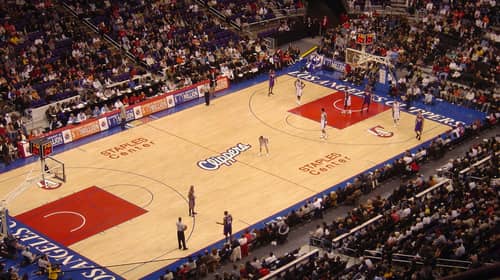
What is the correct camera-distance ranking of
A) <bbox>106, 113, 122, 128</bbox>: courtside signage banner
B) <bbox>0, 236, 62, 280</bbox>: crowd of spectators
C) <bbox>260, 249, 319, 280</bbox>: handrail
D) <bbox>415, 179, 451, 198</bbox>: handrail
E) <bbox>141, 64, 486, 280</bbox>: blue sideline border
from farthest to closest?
<bbox>106, 113, 122, 128</bbox>: courtside signage banner
<bbox>415, 179, 451, 198</bbox>: handrail
<bbox>141, 64, 486, 280</bbox>: blue sideline border
<bbox>0, 236, 62, 280</bbox>: crowd of spectators
<bbox>260, 249, 319, 280</bbox>: handrail

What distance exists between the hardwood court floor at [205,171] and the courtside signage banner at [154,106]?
1.23m

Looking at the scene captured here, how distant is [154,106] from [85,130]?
4.74 meters

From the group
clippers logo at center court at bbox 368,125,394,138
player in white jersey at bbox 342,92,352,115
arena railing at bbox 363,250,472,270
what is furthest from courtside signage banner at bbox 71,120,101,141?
arena railing at bbox 363,250,472,270

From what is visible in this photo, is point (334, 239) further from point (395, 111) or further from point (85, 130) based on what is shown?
point (85, 130)

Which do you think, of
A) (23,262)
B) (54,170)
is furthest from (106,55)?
(23,262)

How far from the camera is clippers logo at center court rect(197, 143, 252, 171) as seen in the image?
33375 mm

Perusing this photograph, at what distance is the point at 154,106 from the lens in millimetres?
39938

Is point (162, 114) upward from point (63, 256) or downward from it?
upward

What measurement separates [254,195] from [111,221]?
20.9ft

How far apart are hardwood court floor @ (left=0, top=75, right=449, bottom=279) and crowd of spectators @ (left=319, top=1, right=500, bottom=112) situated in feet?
12.1

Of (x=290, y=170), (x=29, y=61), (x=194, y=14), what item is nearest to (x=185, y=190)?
(x=290, y=170)

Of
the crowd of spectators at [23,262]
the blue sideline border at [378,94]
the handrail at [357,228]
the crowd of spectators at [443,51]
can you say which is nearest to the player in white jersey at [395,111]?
the blue sideline border at [378,94]

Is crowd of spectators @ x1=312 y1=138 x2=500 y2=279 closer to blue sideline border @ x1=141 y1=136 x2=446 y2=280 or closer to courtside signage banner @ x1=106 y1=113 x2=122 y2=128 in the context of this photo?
blue sideline border @ x1=141 y1=136 x2=446 y2=280

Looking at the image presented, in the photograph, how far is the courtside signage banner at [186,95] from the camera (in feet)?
135
